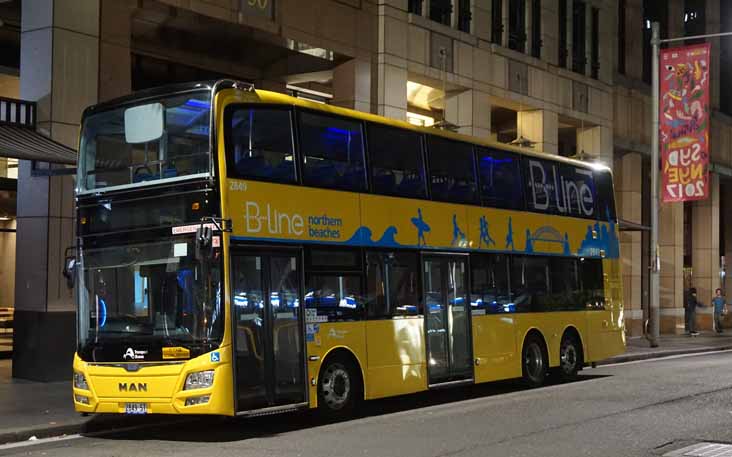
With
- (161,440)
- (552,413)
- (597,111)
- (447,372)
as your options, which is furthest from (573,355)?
(597,111)

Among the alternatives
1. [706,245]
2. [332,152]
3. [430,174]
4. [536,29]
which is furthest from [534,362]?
[706,245]

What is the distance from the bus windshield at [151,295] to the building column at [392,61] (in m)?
13.8

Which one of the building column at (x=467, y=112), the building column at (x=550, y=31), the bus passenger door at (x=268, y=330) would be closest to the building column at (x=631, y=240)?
the building column at (x=550, y=31)

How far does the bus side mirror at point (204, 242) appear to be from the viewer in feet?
40.0

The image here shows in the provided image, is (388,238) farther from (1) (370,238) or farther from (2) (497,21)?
(2) (497,21)

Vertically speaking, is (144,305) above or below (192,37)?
below

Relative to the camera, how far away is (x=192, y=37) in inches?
926

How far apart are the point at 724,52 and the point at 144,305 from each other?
128 feet

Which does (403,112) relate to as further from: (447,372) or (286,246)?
(286,246)

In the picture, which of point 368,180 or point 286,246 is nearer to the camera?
point 286,246

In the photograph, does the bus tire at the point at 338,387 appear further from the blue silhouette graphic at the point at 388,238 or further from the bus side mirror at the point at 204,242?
the bus side mirror at the point at 204,242

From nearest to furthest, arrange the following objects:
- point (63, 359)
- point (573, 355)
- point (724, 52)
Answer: point (63, 359)
point (573, 355)
point (724, 52)

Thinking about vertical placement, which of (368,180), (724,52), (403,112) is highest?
(724,52)

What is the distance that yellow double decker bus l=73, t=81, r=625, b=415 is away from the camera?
12500 millimetres
